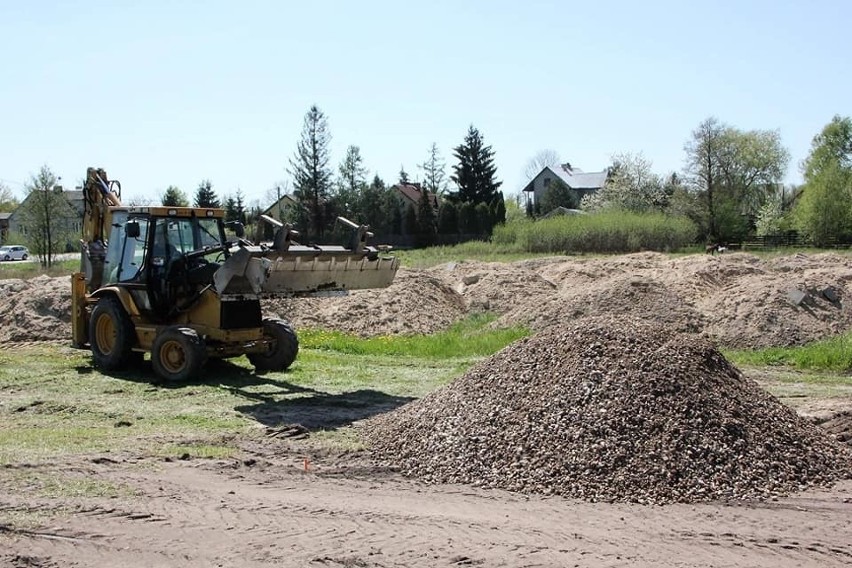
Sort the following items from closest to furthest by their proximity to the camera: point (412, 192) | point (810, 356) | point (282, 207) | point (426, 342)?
point (810, 356) → point (426, 342) → point (282, 207) → point (412, 192)

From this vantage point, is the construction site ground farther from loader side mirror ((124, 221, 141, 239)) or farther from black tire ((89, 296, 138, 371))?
loader side mirror ((124, 221, 141, 239))

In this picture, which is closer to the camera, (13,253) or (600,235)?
(600,235)

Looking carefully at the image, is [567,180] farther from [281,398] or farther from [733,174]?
[281,398]

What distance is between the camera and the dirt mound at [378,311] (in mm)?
20844

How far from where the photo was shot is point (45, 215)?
41.4 metres

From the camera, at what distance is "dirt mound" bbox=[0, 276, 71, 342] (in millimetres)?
19344

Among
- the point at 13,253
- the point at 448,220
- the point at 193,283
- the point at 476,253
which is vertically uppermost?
the point at 448,220

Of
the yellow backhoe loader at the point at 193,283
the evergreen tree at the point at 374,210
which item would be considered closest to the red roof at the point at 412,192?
the evergreen tree at the point at 374,210

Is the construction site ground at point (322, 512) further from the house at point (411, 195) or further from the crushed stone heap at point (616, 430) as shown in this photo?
the house at point (411, 195)

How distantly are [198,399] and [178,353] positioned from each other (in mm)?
1540

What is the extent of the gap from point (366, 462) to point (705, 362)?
A: 11.4 feet

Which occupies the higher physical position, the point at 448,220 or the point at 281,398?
the point at 448,220

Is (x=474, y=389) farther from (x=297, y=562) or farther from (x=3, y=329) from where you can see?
(x=3, y=329)

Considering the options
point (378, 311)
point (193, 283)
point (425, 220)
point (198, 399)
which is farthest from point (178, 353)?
point (425, 220)
